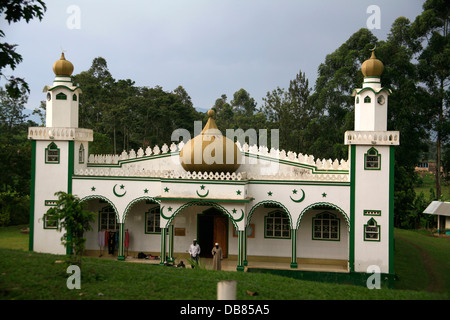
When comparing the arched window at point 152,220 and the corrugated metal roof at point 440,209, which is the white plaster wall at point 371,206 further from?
the corrugated metal roof at point 440,209

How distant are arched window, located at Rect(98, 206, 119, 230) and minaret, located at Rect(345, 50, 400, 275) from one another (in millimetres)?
9038

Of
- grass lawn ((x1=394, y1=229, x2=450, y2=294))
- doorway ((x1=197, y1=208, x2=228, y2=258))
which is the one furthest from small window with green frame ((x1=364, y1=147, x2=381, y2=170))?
doorway ((x1=197, y1=208, x2=228, y2=258))

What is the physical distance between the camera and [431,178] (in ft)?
180

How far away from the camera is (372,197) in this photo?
1553 cm

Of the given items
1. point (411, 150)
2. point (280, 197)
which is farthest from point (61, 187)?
point (411, 150)

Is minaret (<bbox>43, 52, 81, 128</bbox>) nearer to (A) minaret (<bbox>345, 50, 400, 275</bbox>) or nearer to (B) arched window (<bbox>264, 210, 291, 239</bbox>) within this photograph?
(B) arched window (<bbox>264, 210, 291, 239</bbox>)

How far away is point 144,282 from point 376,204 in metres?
8.55

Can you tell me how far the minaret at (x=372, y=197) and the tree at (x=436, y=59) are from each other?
1527 centimetres

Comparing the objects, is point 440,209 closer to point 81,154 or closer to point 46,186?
point 81,154

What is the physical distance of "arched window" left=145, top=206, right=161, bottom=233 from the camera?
1803 centimetres

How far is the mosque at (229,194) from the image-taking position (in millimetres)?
15555

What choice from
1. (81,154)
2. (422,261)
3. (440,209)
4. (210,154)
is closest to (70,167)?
(81,154)

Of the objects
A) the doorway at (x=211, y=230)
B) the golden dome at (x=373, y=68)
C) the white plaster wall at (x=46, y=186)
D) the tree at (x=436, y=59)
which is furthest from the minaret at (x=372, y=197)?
the tree at (x=436, y=59)
